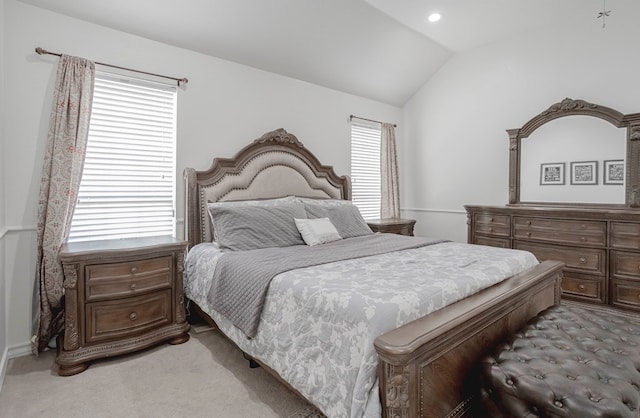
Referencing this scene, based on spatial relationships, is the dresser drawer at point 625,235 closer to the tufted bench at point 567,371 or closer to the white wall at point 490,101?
the white wall at point 490,101

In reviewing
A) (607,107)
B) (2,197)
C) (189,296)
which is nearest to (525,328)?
(189,296)

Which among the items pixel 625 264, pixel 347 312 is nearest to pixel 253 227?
pixel 347 312

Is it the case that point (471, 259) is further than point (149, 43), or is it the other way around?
point (149, 43)

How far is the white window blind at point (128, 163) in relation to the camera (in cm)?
281

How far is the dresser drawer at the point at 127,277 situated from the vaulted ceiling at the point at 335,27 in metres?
1.96

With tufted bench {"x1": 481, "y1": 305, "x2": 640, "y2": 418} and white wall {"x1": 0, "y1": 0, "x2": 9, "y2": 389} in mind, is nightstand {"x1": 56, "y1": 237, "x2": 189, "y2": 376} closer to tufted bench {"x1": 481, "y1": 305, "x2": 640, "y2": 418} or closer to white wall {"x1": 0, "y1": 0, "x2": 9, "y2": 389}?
white wall {"x1": 0, "y1": 0, "x2": 9, "y2": 389}

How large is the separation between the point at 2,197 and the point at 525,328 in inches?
131

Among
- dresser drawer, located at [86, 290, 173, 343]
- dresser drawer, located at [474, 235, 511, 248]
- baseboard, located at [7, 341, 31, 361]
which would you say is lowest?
baseboard, located at [7, 341, 31, 361]

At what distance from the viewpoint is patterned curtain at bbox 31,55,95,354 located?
2.46m

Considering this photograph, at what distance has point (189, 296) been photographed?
113 inches

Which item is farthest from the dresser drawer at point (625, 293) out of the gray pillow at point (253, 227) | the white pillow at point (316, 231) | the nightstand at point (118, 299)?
the nightstand at point (118, 299)

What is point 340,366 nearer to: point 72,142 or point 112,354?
point 112,354

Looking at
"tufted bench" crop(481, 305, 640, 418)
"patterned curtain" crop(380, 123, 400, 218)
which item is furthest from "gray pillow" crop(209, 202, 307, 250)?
"patterned curtain" crop(380, 123, 400, 218)

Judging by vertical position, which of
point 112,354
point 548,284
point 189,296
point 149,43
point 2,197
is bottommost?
point 112,354
